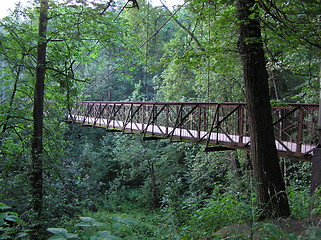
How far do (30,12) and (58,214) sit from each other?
2.81m

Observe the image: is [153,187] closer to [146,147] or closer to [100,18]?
[146,147]

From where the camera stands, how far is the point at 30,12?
3.88 meters

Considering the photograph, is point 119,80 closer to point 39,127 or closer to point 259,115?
point 39,127

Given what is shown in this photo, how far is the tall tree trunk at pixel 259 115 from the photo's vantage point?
2.44 meters

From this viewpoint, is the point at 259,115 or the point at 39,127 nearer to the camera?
the point at 259,115

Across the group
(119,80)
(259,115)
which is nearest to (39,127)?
(119,80)

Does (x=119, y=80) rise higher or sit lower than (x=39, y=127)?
higher

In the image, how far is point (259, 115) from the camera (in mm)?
2494

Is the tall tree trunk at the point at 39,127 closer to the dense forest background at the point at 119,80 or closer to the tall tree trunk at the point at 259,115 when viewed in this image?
the dense forest background at the point at 119,80

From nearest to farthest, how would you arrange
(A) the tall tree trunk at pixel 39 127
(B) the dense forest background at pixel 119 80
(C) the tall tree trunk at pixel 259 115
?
(B) the dense forest background at pixel 119 80 < (C) the tall tree trunk at pixel 259 115 < (A) the tall tree trunk at pixel 39 127

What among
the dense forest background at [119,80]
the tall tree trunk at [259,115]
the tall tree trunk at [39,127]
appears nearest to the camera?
the dense forest background at [119,80]

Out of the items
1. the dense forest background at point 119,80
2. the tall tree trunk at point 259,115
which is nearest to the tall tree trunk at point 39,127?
the dense forest background at point 119,80

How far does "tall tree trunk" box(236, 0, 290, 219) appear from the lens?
2443 mm

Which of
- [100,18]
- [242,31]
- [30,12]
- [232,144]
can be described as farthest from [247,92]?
[30,12]
